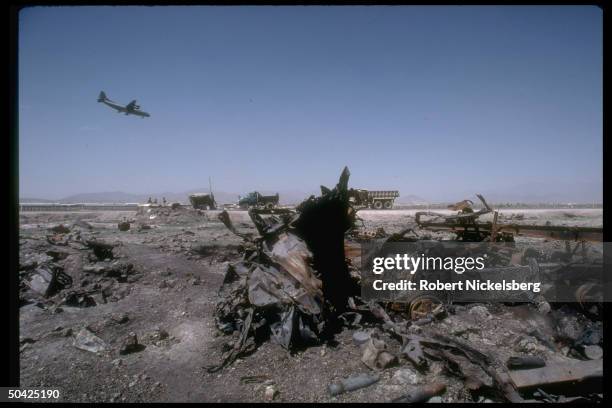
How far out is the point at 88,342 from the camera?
482 cm

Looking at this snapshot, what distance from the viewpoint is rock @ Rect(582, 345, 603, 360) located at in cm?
412

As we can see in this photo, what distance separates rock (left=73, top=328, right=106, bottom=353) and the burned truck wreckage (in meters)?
1.78

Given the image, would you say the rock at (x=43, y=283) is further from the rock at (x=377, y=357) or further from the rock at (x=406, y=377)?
the rock at (x=406, y=377)

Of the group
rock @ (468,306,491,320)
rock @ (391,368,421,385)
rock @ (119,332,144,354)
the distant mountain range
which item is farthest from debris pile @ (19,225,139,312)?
the distant mountain range

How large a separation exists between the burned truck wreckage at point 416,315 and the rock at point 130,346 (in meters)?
1.28

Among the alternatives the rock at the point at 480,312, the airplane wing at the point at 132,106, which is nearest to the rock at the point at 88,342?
the rock at the point at 480,312

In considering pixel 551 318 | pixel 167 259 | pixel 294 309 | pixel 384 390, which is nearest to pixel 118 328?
pixel 294 309

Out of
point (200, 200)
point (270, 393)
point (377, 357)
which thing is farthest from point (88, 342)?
point (200, 200)

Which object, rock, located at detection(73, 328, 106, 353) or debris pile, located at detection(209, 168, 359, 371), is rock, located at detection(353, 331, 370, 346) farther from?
rock, located at detection(73, 328, 106, 353)

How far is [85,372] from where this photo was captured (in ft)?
13.8

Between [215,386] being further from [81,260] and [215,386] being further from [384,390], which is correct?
[81,260]

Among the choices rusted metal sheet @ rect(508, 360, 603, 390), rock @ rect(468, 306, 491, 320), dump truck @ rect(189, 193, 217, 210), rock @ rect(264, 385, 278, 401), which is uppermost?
dump truck @ rect(189, 193, 217, 210)

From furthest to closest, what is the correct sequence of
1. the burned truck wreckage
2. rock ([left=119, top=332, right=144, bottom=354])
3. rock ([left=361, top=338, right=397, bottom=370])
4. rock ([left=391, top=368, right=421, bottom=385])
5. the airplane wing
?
the airplane wing
rock ([left=119, top=332, right=144, bottom=354])
rock ([left=361, top=338, right=397, bottom=370])
rock ([left=391, top=368, right=421, bottom=385])
the burned truck wreckage

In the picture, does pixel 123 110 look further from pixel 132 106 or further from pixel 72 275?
pixel 72 275
